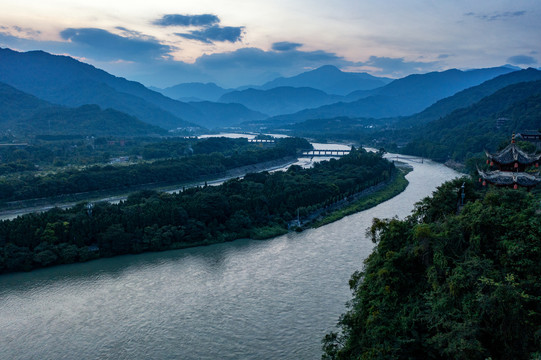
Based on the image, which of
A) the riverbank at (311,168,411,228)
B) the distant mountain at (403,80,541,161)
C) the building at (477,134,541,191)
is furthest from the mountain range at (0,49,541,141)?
the building at (477,134,541,191)

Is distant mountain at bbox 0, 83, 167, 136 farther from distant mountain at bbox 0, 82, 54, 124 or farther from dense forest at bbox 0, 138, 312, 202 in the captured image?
dense forest at bbox 0, 138, 312, 202

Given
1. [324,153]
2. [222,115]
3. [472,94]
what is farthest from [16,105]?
[472,94]

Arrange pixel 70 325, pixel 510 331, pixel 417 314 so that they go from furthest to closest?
1. pixel 70 325
2. pixel 417 314
3. pixel 510 331

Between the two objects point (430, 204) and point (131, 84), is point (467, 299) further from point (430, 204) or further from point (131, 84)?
point (131, 84)

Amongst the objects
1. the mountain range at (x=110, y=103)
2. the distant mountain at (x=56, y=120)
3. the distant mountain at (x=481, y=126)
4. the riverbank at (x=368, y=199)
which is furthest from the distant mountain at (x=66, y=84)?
the riverbank at (x=368, y=199)

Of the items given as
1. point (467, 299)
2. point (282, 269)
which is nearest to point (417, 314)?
point (467, 299)

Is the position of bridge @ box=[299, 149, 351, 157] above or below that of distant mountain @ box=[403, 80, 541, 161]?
below
